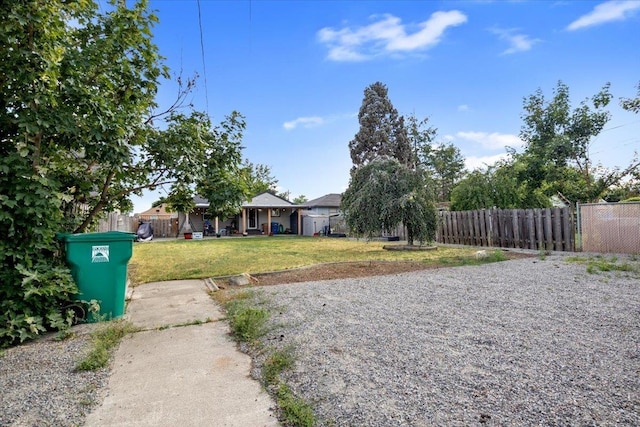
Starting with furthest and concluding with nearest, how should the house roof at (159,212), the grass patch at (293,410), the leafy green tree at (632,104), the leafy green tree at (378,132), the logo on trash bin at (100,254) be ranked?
1. the leafy green tree at (378,132)
2. the leafy green tree at (632,104)
3. the house roof at (159,212)
4. the logo on trash bin at (100,254)
5. the grass patch at (293,410)

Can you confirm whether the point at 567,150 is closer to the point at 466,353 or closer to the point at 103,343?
the point at 466,353

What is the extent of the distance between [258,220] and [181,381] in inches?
1030

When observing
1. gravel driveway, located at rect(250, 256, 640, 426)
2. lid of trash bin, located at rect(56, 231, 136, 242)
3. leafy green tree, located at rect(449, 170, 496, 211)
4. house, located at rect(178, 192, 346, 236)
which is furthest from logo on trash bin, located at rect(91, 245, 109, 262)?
house, located at rect(178, 192, 346, 236)

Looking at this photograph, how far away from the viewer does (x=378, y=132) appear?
2984 cm

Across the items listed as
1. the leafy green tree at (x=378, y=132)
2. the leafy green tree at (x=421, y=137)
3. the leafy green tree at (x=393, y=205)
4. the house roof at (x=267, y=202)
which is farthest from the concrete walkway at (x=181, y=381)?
the leafy green tree at (x=421, y=137)

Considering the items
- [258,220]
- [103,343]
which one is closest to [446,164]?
[258,220]

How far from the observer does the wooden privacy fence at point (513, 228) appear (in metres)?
10.9

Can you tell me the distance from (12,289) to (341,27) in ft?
32.6

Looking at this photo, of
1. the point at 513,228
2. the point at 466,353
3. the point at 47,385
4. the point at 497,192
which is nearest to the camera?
the point at 47,385

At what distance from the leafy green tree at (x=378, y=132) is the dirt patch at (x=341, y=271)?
2204 cm

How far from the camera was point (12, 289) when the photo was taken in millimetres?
3600

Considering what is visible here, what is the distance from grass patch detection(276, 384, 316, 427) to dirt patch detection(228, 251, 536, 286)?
4.30 meters

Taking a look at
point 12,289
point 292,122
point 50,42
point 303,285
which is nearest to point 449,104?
point 292,122

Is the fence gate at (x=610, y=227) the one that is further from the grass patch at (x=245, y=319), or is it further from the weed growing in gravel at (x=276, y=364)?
the weed growing in gravel at (x=276, y=364)
